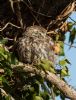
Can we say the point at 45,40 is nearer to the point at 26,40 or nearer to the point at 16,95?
the point at 26,40

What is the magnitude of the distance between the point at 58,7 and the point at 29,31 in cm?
27

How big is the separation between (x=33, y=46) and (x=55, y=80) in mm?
471

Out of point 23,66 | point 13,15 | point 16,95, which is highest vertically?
point 13,15

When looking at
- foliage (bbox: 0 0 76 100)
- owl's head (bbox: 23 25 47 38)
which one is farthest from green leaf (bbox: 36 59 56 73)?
owl's head (bbox: 23 25 47 38)

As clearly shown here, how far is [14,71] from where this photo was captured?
3211 mm

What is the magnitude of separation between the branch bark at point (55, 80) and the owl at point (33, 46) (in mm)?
265

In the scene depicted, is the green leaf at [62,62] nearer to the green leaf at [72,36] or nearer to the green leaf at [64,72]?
the green leaf at [64,72]

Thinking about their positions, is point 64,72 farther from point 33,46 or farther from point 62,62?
point 33,46

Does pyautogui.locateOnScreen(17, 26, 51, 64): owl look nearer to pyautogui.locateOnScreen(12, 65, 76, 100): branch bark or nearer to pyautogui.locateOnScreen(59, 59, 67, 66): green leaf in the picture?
pyautogui.locateOnScreen(59, 59, 67, 66): green leaf

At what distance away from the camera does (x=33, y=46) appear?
3475 millimetres

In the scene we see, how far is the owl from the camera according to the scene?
345 centimetres

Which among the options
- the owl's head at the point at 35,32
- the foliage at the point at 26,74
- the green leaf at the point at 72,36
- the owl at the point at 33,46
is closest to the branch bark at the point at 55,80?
the foliage at the point at 26,74

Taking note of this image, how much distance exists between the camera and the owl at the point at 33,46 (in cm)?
345

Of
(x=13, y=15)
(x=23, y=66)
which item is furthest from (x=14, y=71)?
(x=13, y=15)
